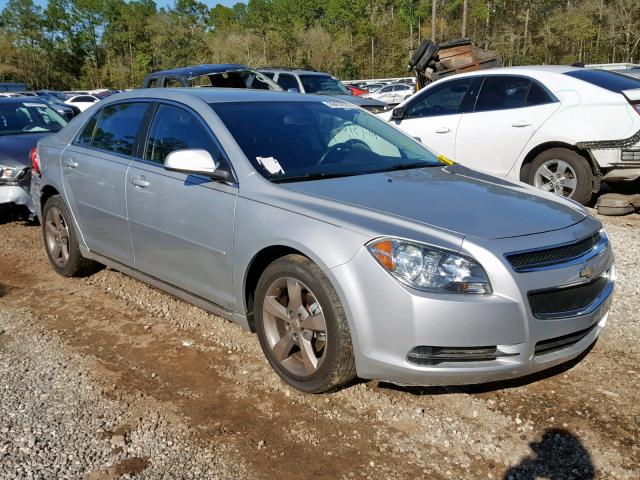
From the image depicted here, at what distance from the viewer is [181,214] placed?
12.9ft

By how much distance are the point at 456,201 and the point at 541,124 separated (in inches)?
176

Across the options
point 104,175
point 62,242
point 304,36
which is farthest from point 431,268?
point 304,36

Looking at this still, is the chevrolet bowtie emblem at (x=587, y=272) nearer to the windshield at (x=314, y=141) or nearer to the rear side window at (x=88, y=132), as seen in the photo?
the windshield at (x=314, y=141)

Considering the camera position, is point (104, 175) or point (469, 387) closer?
point (469, 387)

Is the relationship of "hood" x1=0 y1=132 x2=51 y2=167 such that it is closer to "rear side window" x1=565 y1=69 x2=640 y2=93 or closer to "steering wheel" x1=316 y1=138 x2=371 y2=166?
"steering wheel" x1=316 y1=138 x2=371 y2=166

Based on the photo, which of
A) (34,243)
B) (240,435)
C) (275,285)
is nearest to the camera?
(240,435)

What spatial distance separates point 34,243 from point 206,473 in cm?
511

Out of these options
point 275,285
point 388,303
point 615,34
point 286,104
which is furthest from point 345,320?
point 615,34

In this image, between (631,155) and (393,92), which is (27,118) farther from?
(393,92)

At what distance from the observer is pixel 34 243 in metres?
6.96

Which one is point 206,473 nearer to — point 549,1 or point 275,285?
point 275,285

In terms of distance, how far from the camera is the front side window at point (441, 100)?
8188mm

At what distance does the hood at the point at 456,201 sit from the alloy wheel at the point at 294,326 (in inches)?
21.3

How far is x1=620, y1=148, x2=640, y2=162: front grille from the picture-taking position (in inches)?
264
